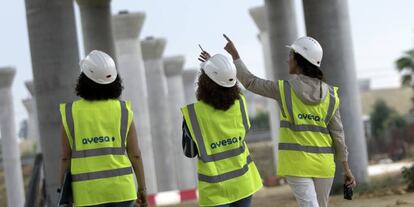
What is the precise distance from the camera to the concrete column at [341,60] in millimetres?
19469

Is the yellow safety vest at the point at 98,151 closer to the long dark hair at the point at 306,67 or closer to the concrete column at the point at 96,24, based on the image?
the long dark hair at the point at 306,67

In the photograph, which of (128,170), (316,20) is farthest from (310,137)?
(316,20)

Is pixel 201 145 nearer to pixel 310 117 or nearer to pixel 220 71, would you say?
pixel 220 71

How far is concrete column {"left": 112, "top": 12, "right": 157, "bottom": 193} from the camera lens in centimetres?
4166

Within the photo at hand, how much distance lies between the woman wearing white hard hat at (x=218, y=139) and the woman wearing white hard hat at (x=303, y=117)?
0.72 metres

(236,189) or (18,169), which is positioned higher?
(236,189)

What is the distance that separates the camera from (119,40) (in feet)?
142

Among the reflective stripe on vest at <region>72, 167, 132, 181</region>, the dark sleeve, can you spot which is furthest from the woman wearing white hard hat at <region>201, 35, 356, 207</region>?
the reflective stripe on vest at <region>72, 167, 132, 181</region>

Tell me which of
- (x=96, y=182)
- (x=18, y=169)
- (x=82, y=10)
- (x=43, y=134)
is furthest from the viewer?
(x=18, y=169)

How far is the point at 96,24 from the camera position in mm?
29953

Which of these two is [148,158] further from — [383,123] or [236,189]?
[383,123]

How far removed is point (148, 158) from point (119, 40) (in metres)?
6.12

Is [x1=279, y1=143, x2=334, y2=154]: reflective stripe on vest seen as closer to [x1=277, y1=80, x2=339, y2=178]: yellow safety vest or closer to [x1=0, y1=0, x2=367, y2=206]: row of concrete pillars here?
[x1=277, y1=80, x2=339, y2=178]: yellow safety vest

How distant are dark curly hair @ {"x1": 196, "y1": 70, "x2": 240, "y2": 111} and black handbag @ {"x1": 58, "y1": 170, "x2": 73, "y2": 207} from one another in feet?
3.48
